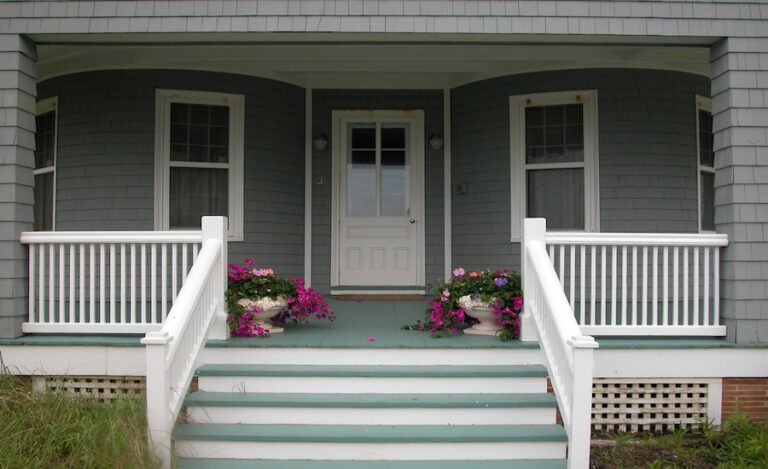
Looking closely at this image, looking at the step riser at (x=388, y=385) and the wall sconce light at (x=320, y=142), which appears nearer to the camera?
the step riser at (x=388, y=385)

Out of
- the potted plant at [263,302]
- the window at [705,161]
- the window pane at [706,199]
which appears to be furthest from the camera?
the window pane at [706,199]

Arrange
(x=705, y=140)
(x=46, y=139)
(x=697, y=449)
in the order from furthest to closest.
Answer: (x=46, y=139) → (x=705, y=140) → (x=697, y=449)

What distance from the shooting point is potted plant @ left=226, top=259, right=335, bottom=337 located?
182 inches

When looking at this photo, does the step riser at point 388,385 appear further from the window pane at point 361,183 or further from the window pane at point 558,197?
the window pane at point 361,183

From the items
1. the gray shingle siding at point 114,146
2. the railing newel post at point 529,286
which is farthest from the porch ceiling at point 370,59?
the railing newel post at point 529,286

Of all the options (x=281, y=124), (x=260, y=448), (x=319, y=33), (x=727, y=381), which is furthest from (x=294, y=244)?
(x=727, y=381)

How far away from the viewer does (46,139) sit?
674 cm

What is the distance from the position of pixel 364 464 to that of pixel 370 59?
3.97 metres

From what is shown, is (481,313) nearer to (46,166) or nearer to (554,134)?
(554,134)

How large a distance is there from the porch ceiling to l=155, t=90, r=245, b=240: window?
41 centimetres

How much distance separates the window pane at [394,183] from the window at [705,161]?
3295 mm

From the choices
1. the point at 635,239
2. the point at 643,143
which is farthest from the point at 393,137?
the point at 635,239

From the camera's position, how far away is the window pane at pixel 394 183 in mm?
7215

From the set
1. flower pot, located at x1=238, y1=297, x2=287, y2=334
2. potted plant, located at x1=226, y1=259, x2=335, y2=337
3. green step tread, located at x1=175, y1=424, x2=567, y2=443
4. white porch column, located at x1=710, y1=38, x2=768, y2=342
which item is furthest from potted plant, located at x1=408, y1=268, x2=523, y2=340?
white porch column, located at x1=710, y1=38, x2=768, y2=342
